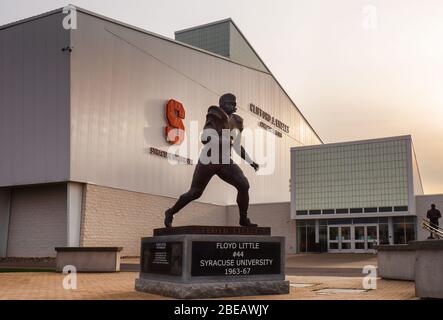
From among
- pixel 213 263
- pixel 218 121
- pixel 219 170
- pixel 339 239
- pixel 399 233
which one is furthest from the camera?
pixel 339 239

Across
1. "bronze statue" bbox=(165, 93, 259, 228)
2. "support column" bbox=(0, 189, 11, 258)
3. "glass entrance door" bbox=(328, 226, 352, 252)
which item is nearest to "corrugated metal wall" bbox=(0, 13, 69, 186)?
"support column" bbox=(0, 189, 11, 258)

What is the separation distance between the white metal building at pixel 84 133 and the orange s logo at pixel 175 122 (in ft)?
1.39

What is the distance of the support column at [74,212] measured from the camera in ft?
95.9

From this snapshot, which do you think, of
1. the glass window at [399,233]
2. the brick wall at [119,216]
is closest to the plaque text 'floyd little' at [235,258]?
the brick wall at [119,216]

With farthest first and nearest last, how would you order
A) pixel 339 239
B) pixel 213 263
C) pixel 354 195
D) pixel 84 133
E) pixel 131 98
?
1. pixel 339 239
2. pixel 354 195
3. pixel 131 98
4. pixel 84 133
5. pixel 213 263

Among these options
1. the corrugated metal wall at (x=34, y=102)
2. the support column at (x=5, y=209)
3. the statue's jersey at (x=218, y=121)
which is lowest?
the support column at (x=5, y=209)

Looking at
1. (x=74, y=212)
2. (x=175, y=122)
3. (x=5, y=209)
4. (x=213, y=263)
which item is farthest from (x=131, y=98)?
(x=213, y=263)

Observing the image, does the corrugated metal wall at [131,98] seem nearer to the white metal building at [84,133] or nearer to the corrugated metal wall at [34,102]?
the white metal building at [84,133]

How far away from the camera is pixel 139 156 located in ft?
112

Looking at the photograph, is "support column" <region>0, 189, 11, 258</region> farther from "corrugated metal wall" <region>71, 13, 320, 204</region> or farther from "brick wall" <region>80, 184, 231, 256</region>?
"corrugated metal wall" <region>71, 13, 320, 204</region>

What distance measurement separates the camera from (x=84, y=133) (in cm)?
2962

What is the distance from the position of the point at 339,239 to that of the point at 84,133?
22781 mm

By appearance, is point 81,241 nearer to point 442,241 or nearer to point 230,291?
point 230,291

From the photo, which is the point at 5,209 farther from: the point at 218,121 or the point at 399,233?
the point at 399,233
